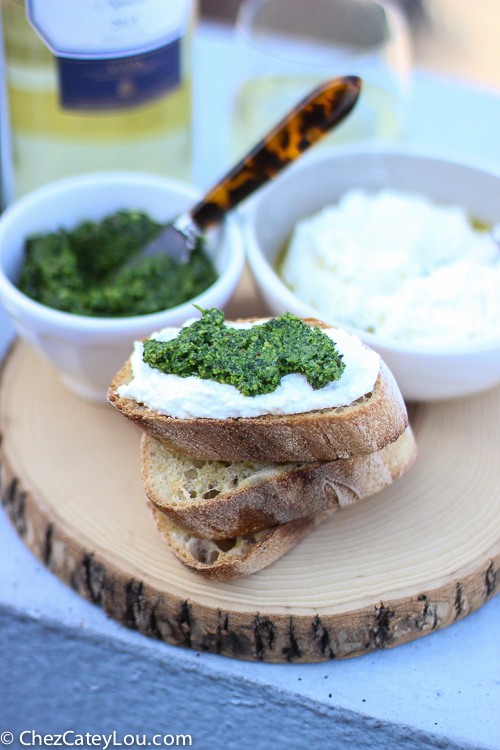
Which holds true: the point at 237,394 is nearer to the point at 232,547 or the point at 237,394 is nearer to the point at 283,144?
the point at 232,547

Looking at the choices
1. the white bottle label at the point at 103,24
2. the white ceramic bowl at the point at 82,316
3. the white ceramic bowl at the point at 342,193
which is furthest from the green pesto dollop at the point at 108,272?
the white bottle label at the point at 103,24

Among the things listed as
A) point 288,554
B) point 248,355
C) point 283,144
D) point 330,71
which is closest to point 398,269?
point 283,144

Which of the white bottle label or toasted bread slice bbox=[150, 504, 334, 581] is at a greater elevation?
the white bottle label

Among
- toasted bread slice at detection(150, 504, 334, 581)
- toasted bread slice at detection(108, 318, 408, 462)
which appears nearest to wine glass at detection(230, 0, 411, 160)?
toasted bread slice at detection(108, 318, 408, 462)

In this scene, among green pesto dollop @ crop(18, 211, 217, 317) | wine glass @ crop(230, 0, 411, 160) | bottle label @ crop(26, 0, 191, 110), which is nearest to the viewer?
green pesto dollop @ crop(18, 211, 217, 317)

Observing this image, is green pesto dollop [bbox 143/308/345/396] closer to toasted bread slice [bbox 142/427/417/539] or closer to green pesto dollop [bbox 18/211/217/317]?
toasted bread slice [bbox 142/427/417/539]

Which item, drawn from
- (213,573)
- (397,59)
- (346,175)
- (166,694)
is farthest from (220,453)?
(397,59)

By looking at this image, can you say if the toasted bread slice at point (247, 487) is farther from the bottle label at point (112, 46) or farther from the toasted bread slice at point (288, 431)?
the bottle label at point (112, 46)
